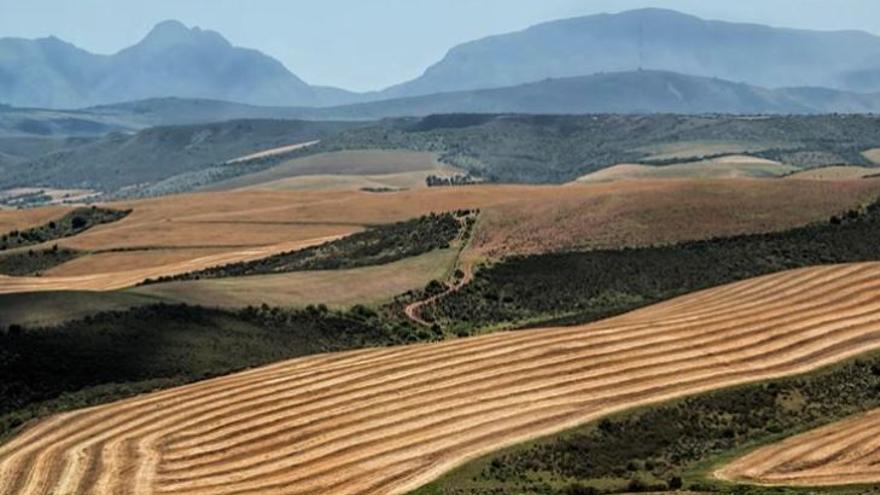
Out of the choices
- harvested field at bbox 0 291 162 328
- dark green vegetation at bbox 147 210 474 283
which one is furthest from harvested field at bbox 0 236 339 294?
harvested field at bbox 0 291 162 328

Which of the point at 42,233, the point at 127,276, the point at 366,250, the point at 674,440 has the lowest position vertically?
the point at 674,440

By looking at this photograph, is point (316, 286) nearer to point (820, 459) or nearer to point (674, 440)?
point (674, 440)

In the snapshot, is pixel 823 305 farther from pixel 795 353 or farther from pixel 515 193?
pixel 515 193

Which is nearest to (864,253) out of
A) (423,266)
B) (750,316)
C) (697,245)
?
(697,245)

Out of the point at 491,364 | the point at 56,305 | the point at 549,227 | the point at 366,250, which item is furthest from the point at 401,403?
the point at 366,250

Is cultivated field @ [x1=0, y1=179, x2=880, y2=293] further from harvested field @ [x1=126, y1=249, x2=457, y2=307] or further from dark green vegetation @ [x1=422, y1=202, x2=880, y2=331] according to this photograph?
harvested field @ [x1=126, y1=249, x2=457, y2=307]

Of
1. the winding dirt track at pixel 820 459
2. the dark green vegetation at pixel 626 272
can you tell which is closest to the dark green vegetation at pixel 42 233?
the dark green vegetation at pixel 626 272
